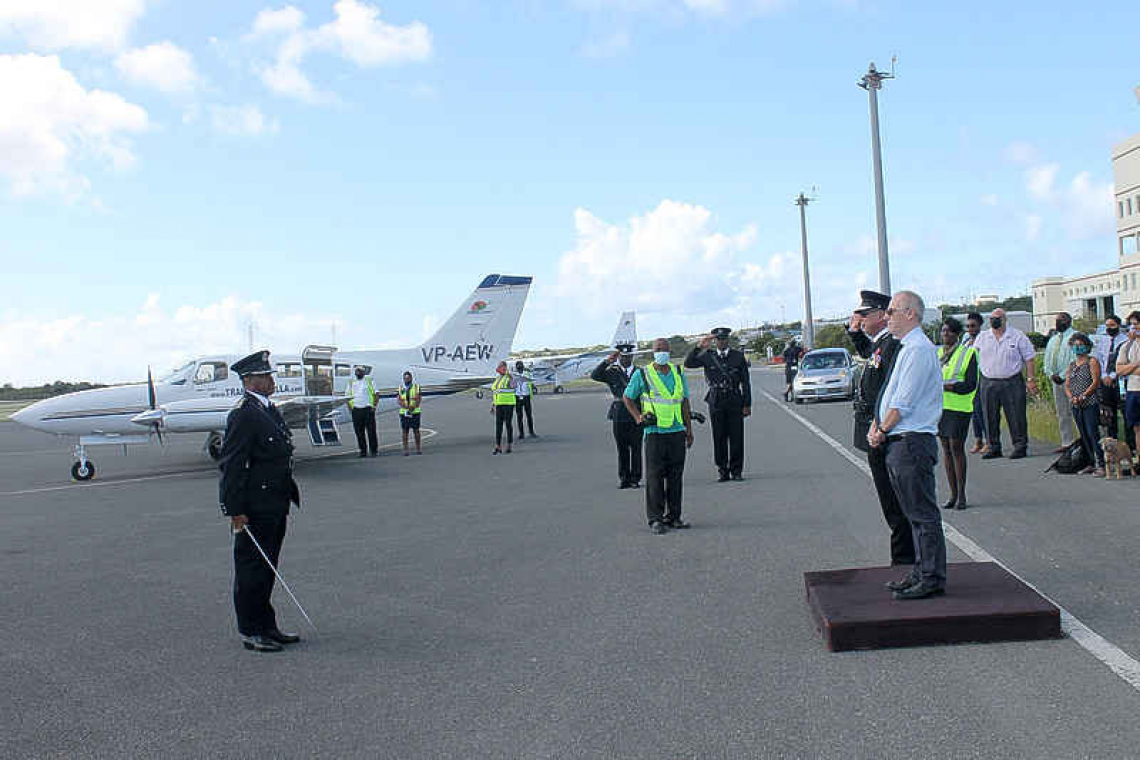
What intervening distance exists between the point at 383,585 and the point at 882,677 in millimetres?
4191

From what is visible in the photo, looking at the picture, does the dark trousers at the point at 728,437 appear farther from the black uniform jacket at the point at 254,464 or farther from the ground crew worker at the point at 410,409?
the ground crew worker at the point at 410,409

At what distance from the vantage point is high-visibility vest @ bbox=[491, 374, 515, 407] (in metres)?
20.0

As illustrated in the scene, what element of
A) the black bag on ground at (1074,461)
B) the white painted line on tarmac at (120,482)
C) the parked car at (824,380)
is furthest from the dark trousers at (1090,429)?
the parked car at (824,380)

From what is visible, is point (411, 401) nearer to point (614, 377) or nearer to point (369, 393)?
point (369, 393)

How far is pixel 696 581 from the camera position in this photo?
23.9 feet

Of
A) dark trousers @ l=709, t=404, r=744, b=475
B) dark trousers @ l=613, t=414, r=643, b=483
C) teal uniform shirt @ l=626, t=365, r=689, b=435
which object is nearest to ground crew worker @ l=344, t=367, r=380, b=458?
dark trousers @ l=613, t=414, r=643, b=483

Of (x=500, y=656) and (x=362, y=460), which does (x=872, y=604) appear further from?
(x=362, y=460)

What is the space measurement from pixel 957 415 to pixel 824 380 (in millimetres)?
19755

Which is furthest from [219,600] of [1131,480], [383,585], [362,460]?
[362,460]

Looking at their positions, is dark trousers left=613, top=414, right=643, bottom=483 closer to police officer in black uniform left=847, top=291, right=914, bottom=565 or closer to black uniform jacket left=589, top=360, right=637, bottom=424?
black uniform jacket left=589, top=360, right=637, bottom=424

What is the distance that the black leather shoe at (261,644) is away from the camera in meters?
6.03

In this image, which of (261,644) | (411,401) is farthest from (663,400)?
(411,401)

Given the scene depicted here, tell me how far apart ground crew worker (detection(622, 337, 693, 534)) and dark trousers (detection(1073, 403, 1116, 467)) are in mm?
5077

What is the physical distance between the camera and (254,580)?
6137 millimetres
